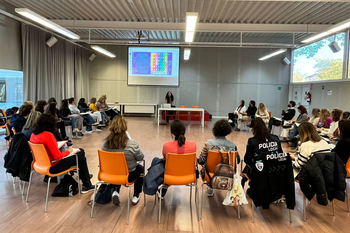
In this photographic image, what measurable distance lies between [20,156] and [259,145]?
2927 mm

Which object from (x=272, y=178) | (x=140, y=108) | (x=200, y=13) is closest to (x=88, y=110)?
(x=140, y=108)

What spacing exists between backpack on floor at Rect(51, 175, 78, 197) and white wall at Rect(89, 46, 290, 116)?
10.2 m

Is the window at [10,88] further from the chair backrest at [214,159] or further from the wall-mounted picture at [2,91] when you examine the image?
the chair backrest at [214,159]

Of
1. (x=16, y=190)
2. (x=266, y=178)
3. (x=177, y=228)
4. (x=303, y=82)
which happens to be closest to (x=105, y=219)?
(x=177, y=228)

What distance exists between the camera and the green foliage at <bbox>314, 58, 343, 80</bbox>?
9062 millimetres

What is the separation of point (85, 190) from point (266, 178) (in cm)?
234

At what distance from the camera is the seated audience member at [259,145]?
2.79m

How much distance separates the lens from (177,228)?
97.9 inches

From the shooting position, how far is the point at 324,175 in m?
2.58

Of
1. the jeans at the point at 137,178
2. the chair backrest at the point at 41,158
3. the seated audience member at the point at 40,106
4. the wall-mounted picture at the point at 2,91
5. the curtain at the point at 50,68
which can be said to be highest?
the curtain at the point at 50,68

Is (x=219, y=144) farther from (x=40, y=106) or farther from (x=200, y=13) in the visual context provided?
(x=200, y=13)

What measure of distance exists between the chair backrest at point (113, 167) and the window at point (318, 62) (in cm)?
947

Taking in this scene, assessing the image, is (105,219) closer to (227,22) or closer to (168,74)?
(227,22)

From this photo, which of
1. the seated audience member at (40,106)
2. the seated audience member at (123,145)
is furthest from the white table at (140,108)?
the seated audience member at (123,145)
